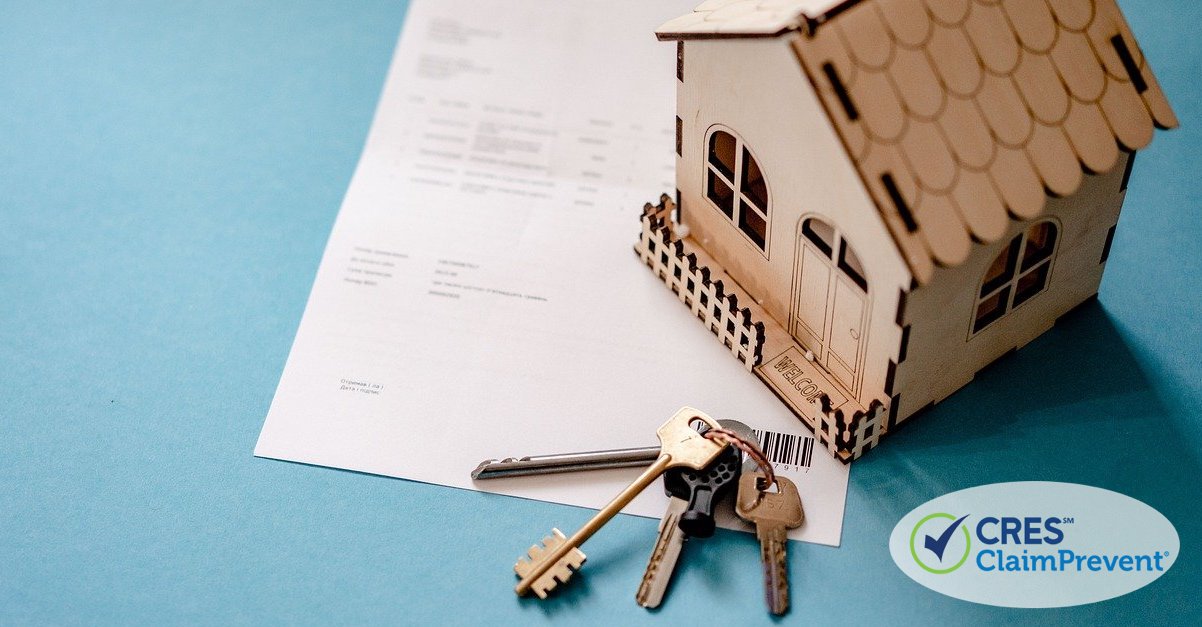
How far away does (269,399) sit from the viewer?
1.62m

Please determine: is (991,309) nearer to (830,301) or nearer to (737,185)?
(830,301)

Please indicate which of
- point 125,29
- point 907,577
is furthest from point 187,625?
point 125,29

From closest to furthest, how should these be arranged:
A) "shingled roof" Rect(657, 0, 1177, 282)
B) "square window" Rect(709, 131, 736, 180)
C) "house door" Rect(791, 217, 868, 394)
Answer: "shingled roof" Rect(657, 0, 1177, 282) → "house door" Rect(791, 217, 868, 394) → "square window" Rect(709, 131, 736, 180)

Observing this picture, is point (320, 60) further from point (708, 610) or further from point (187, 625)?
point (708, 610)

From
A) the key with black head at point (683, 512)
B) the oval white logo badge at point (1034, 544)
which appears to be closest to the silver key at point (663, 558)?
the key with black head at point (683, 512)

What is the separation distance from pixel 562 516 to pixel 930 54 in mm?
650

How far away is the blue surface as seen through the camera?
4.73 feet

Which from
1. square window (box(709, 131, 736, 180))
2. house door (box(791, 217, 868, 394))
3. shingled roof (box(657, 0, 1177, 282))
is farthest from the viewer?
square window (box(709, 131, 736, 180))

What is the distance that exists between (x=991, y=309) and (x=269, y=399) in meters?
0.88

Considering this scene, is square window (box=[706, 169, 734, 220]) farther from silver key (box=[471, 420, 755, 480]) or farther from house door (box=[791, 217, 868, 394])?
silver key (box=[471, 420, 755, 480])

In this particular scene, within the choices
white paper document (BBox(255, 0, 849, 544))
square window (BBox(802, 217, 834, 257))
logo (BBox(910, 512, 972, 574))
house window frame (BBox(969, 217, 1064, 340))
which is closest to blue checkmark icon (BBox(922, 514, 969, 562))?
logo (BBox(910, 512, 972, 574))

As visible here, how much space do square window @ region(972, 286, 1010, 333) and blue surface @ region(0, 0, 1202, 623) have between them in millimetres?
106

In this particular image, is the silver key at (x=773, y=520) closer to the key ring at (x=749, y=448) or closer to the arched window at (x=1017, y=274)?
the key ring at (x=749, y=448)

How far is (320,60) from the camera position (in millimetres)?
2025
